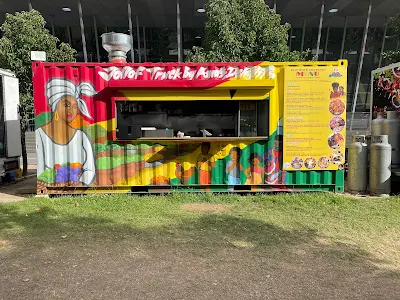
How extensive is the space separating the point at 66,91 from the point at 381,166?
23.9 ft

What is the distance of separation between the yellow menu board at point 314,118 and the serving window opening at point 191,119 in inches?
24.0

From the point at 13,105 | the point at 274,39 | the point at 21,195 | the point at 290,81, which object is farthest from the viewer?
the point at 274,39

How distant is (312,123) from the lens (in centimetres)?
798

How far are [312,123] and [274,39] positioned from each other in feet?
21.6

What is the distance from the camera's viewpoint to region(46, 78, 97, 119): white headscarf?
775cm

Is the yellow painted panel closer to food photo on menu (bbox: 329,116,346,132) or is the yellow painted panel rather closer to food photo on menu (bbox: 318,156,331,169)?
food photo on menu (bbox: 329,116,346,132)

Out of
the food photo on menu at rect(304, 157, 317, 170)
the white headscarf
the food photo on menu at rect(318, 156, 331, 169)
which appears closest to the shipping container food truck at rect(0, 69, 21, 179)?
the white headscarf

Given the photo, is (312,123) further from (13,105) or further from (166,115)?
(13,105)

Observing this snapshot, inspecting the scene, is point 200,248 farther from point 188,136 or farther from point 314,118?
point 314,118

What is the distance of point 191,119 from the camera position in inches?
328

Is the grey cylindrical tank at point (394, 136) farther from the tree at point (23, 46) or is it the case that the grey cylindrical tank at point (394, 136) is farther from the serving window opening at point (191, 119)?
the tree at point (23, 46)

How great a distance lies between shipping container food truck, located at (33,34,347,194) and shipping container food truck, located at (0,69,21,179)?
295 centimetres

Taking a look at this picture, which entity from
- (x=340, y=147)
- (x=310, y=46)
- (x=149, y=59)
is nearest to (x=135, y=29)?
(x=149, y=59)

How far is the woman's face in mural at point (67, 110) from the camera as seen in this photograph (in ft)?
25.6
